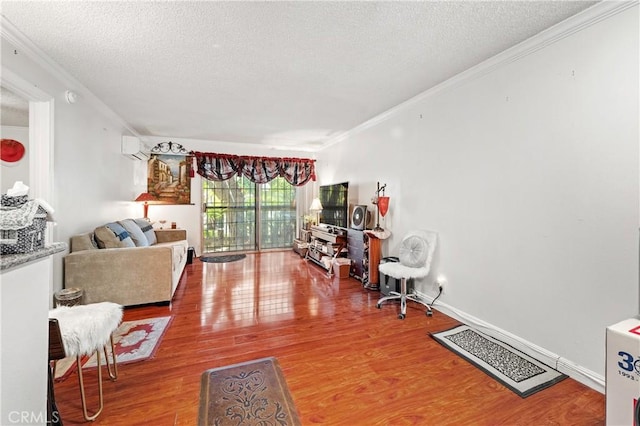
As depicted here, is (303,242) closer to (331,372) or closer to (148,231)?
(148,231)

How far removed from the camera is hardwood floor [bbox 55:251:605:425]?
5.05ft

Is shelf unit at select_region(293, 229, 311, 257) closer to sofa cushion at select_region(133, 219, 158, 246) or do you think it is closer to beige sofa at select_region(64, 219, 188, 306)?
sofa cushion at select_region(133, 219, 158, 246)

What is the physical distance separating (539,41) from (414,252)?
2113mm

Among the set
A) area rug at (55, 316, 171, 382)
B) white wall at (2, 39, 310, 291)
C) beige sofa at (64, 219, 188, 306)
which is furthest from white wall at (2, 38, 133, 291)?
area rug at (55, 316, 171, 382)

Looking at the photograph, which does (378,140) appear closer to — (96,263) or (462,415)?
(462,415)

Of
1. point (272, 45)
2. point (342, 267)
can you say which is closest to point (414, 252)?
point (342, 267)

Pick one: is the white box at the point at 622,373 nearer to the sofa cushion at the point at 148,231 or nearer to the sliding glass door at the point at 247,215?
the sofa cushion at the point at 148,231

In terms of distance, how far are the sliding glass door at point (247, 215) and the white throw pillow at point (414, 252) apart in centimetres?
383

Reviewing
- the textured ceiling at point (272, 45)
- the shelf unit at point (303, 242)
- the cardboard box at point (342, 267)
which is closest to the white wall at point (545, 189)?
the textured ceiling at point (272, 45)

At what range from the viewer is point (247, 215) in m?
6.20

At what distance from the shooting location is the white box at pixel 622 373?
1188 millimetres

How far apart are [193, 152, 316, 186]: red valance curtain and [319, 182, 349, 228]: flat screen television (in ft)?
3.90

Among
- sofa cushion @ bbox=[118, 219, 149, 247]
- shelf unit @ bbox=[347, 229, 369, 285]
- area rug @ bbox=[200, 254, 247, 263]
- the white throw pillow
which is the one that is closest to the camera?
the white throw pillow

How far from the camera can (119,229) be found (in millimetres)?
3436
